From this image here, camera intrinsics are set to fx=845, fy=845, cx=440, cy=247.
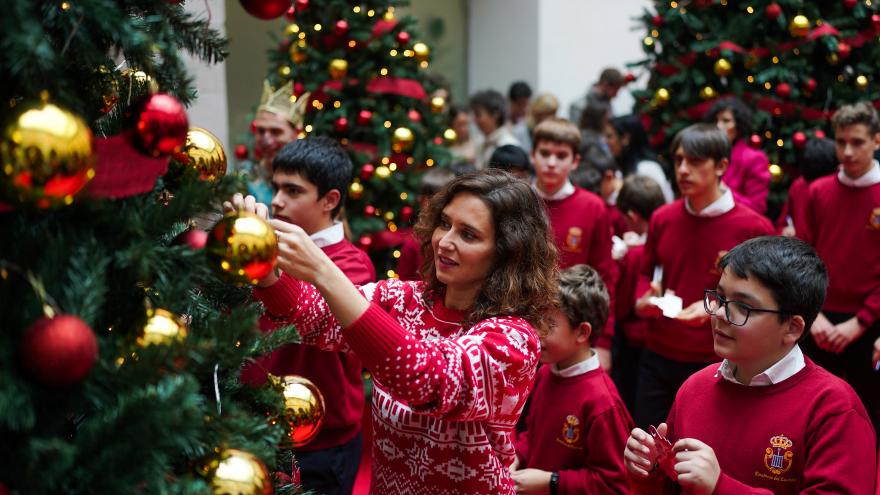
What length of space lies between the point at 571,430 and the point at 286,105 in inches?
113

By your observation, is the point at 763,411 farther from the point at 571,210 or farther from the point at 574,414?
the point at 571,210

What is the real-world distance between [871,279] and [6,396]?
4.29m

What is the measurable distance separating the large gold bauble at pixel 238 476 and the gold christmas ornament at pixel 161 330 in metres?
0.21

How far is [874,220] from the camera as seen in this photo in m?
4.32

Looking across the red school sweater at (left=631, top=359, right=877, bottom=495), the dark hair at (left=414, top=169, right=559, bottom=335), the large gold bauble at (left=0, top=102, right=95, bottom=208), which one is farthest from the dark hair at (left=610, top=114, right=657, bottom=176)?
the large gold bauble at (left=0, top=102, right=95, bottom=208)

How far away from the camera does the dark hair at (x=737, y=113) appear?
5566mm

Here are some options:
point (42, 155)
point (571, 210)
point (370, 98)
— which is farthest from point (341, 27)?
point (42, 155)

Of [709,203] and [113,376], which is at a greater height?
[113,376]

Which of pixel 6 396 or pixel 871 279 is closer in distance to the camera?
pixel 6 396

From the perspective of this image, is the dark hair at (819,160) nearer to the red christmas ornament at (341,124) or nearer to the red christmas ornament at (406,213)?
the red christmas ornament at (406,213)

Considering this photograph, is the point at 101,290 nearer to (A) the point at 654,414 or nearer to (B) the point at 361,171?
(A) the point at 654,414

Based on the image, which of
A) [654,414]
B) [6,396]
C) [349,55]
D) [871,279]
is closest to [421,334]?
[6,396]

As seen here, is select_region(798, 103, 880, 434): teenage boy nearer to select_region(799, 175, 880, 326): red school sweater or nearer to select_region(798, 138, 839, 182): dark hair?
select_region(799, 175, 880, 326): red school sweater

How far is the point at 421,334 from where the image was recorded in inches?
85.2
